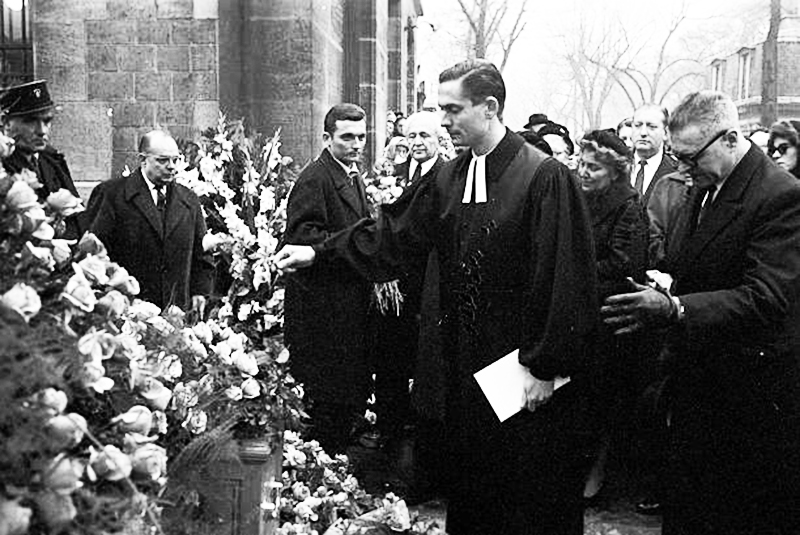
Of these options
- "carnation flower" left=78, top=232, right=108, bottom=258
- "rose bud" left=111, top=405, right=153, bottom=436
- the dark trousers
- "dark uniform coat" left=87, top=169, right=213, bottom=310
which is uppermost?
"carnation flower" left=78, top=232, right=108, bottom=258

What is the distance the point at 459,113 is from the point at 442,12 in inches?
1454

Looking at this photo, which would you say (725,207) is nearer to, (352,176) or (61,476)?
(352,176)

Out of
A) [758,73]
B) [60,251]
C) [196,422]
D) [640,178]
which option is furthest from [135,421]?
[758,73]

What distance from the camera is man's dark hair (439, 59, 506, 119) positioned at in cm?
473

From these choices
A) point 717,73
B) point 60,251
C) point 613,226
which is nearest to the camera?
point 60,251

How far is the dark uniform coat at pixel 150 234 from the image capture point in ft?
21.7

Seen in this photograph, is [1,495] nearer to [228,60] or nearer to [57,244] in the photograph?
[57,244]

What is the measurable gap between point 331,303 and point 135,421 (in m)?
4.03

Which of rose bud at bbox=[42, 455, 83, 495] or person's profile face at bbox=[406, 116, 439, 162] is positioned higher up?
person's profile face at bbox=[406, 116, 439, 162]

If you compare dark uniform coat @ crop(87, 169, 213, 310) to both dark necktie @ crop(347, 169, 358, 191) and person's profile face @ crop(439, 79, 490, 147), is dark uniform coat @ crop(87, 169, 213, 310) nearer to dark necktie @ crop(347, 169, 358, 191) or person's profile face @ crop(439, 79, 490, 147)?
dark necktie @ crop(347, 169, 358, 191)

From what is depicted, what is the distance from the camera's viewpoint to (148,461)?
202 centimetres

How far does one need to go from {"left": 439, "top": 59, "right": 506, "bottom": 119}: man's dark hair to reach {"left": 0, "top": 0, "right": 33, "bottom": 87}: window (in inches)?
246

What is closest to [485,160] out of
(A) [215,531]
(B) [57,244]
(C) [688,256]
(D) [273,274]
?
(C) [688,256]

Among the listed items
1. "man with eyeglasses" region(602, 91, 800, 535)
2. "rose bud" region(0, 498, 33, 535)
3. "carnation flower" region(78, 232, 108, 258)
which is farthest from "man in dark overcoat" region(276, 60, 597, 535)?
"rose bud" region(0, 498, 33, 535)
